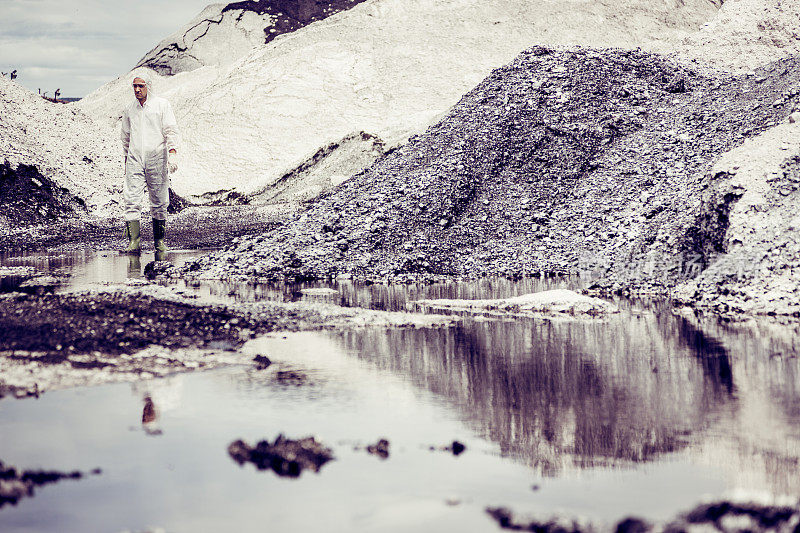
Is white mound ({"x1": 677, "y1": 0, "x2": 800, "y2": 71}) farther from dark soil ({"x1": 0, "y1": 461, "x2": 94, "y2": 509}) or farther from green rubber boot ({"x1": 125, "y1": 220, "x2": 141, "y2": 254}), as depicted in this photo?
dark soil ({"x1": 0, "y1": 461, "x2": 94, "y2": 509})

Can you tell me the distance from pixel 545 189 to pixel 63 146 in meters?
15.9

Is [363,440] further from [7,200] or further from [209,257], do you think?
[7,200]

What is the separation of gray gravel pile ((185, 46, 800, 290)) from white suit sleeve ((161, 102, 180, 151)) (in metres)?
1.54

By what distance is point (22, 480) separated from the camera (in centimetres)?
365

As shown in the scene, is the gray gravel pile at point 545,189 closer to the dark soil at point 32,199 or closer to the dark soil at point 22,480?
the dark soil at point 22,480

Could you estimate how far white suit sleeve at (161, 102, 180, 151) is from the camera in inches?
435

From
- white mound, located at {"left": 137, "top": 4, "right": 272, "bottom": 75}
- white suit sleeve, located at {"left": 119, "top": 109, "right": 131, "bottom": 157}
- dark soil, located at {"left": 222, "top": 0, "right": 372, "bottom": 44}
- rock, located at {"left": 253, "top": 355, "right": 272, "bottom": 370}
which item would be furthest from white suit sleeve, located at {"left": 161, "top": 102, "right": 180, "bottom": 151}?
dark soil, located at {"left": 222, "top": 0, "right": 372, "bottom": 44}

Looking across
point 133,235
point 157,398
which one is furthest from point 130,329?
point 133,235

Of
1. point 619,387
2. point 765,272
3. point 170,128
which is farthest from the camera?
point 170,128

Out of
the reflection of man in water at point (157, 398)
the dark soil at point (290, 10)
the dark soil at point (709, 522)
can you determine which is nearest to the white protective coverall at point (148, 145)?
the reflection of man in water at point (157, 398)

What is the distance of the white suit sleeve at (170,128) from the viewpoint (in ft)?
36.2

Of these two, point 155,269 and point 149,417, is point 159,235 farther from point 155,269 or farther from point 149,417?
point 149,417

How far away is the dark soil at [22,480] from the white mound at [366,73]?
72.7ft

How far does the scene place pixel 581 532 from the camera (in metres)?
3.08
